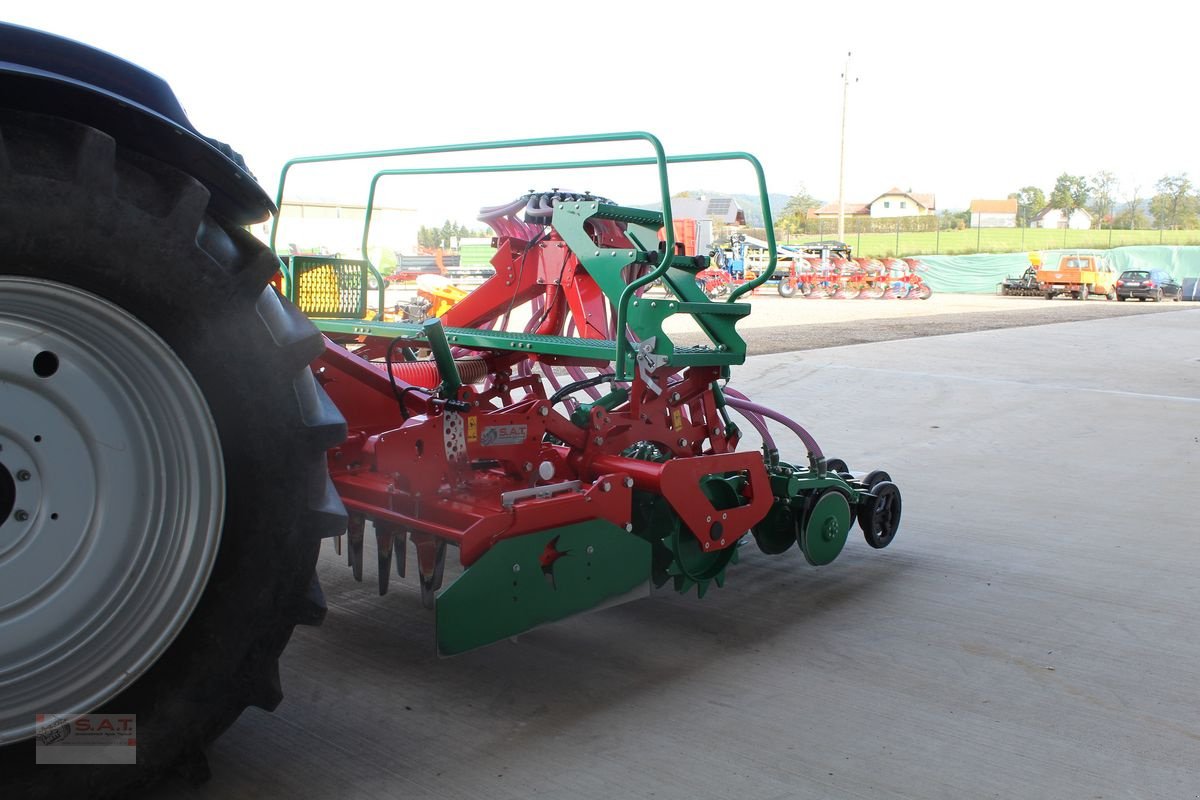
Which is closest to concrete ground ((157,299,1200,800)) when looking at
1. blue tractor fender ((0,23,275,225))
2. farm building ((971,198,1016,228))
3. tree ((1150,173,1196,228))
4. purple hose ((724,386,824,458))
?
purple hose ((724,386,824,458))

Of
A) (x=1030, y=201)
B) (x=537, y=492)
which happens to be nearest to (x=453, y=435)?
(x=537, y=492)

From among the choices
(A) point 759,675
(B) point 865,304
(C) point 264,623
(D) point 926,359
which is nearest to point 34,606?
(C) point 264,623

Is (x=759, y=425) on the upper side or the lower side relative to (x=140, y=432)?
lower

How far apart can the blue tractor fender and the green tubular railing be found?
157cm

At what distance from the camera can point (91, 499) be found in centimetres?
226

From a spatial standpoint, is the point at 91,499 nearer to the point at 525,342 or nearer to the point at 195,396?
the point at 195,396

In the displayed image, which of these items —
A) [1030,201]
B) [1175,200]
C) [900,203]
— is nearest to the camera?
[1175,200]

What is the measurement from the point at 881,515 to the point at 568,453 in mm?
1828

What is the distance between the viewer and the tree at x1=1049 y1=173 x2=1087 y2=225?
8550 cm

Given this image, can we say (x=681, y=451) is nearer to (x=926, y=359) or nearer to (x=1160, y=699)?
(x=1160, y=699)

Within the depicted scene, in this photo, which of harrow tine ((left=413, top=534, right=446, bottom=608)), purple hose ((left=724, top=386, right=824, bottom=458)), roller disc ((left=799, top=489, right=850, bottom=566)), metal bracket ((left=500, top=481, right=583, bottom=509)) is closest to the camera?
metal bracket ((left=500, top=481, right=583, bottom=509))

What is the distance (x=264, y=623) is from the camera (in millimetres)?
2412

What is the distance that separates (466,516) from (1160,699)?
7.69 ft

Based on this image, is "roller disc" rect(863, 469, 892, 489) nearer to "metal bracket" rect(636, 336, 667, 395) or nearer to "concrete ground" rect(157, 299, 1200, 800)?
"concrete ground" rect(157, 299, 1200, 800)
